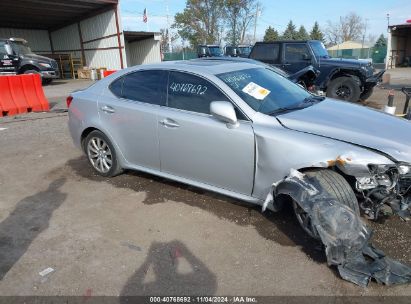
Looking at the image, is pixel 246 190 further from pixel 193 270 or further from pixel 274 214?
pixel 193 270

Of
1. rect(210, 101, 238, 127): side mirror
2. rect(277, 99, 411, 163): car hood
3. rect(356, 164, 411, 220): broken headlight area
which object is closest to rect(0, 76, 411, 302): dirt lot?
rect(356, 164, 411, 220): broken headlight area

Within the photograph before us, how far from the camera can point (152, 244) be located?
3326 mm

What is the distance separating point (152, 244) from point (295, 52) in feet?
29.2

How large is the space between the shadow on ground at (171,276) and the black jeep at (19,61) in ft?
62.7

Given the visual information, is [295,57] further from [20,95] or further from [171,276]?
[171,276]

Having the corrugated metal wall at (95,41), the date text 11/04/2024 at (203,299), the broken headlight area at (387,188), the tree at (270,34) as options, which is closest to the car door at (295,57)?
the broken headlight area at (387,188)

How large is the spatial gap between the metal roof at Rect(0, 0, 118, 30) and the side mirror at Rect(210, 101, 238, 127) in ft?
70.4

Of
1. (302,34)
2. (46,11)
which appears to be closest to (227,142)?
(46,11)

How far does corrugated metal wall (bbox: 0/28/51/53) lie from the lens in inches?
1135

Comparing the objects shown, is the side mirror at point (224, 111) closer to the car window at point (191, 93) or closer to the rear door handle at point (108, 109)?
the car window at point (191, 93)

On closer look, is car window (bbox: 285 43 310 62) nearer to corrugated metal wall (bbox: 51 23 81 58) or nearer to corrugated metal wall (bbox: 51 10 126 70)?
corrugated metal wall (bbox: 51 10 126 70)

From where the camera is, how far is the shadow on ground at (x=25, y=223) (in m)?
3.24

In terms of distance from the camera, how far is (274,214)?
378 cm

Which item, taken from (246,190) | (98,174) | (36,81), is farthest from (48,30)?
(246,190)
